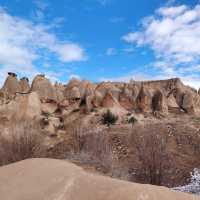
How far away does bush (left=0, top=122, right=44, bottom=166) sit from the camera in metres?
11.0

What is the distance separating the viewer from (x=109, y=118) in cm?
2769

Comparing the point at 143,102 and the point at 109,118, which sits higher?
the point at 143,102

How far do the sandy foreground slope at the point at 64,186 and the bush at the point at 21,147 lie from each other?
5.37m

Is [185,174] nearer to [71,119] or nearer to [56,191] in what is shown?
[56,191]

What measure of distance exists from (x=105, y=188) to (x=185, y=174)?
333 inches

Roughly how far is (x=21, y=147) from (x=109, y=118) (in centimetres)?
1648

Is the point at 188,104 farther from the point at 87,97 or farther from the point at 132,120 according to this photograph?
the point at 132,120

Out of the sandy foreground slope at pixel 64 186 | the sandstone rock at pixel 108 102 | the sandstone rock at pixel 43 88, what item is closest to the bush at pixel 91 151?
the sandy foreground slope at pixel 64 186

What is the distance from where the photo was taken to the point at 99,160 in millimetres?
10719

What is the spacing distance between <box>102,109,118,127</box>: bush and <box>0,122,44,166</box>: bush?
14.7m

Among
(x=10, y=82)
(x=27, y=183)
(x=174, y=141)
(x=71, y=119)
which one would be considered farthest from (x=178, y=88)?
(x=27, y=183)

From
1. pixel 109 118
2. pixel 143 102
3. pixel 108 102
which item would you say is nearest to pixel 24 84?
pixel 143 102

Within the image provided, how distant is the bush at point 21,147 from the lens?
11.0 meters

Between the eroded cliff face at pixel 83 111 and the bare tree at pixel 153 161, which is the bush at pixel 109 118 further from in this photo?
the bare tree at pixel 153 161
